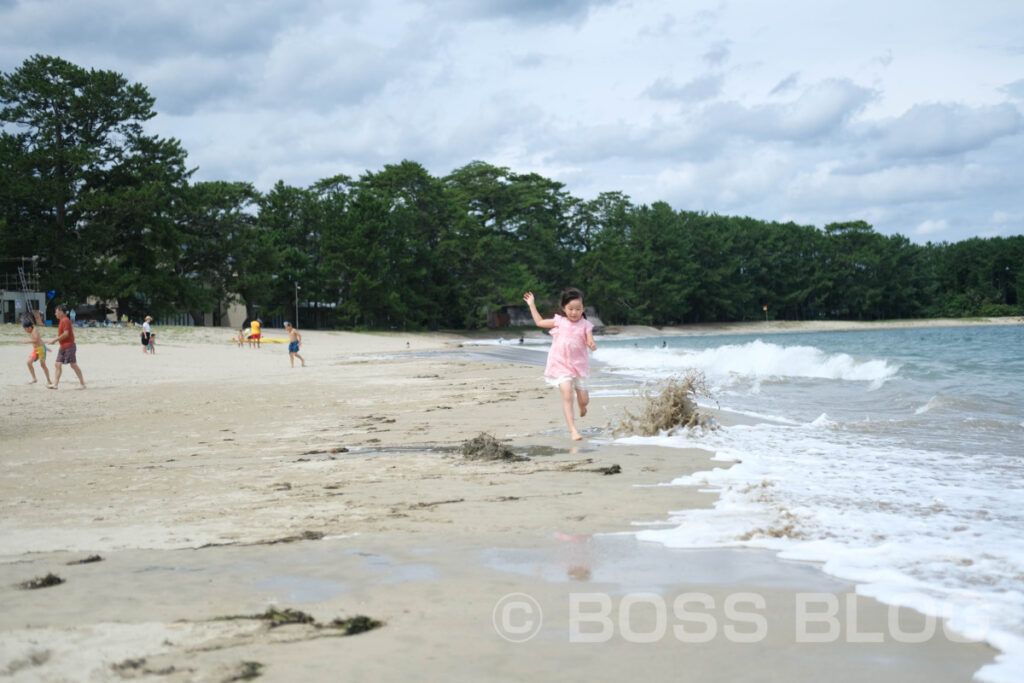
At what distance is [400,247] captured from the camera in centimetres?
6969

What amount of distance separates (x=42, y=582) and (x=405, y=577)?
162 cm

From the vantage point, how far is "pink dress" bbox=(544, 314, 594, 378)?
8.98 metres

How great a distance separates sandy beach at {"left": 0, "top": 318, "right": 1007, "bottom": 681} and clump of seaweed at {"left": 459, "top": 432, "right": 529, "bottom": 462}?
0.51ft

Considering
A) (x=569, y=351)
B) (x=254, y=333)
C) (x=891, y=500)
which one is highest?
(x=254, y=333)

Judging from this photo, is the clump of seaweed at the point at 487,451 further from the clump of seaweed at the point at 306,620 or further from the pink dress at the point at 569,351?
the clump of seaweed at the point at 306,620

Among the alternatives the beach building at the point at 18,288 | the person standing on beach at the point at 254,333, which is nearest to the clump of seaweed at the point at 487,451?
the person standing on beach at the point at 254,333

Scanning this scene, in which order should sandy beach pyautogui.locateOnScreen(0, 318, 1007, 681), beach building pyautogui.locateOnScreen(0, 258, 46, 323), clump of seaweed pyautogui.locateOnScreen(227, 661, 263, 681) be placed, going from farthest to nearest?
beach building pyautogui.locateOnScreen(0, 258, 46, 323) → sandy beach pyautogui.locateOnScreen(0, 318, 1007, 681) → clump of seaweed pyautogui.locateOnScreen(227, 661, 263, 681)

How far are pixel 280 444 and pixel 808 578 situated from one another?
6.36 m

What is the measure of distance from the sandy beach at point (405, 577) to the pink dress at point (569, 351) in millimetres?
871

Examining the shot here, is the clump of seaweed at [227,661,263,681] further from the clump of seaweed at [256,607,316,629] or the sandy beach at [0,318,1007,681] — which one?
the clump of seaweed at [256,607,316,629]

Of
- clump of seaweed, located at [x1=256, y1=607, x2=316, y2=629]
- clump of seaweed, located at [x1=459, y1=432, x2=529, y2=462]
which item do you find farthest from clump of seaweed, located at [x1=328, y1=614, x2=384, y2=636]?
clump of seaweed, located at [x1=459, y1=432, x2=529, y2=462]

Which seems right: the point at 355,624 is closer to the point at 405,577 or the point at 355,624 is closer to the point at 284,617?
the point at 284,617

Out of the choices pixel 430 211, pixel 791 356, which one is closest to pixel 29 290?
pixel 430 211

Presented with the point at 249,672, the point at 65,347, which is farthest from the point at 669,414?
the point at 65,347
